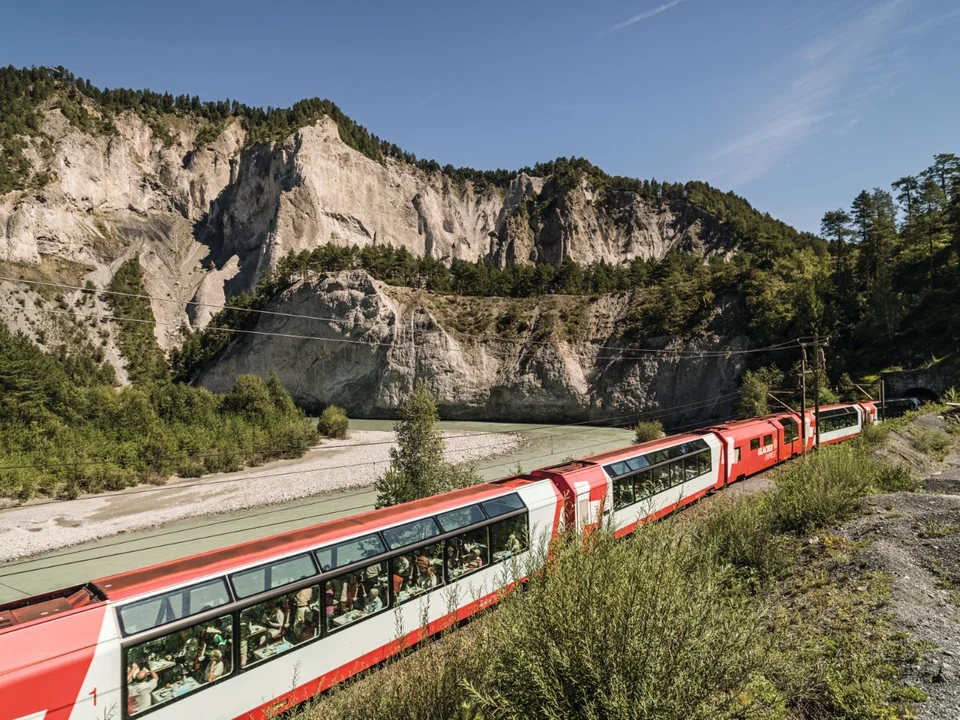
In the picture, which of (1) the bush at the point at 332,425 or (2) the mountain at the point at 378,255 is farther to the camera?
(2) the mountain at the point at 378,255

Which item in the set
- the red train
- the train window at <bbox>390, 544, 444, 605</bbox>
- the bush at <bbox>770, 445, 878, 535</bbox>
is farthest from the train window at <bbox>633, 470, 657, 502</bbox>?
the train window at <bbox>390, 544, 444, 605</bbox>

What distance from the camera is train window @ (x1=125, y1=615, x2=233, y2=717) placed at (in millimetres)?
6266

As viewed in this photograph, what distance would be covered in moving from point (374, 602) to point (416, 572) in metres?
0.95

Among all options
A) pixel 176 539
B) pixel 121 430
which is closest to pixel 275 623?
pixel 176 539

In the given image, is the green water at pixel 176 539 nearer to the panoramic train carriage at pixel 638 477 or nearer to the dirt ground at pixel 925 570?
the panoramic train carriage at pixel 638 477

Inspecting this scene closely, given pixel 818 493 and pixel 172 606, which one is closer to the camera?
pixel 172 606

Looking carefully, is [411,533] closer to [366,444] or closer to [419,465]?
[419,465]

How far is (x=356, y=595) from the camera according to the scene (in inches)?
331

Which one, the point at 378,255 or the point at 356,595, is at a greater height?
the point at 378,255

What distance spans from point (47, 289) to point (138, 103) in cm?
6741

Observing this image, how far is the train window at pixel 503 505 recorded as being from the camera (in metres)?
10.9

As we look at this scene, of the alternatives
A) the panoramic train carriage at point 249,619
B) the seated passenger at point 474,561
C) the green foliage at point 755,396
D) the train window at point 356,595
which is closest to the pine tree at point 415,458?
the seated passenger at point 474,561

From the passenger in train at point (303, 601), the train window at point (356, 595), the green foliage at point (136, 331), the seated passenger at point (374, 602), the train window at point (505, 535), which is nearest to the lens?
the passenger in train at point (303, 601)

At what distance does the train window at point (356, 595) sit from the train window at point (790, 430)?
2240 centimetres
